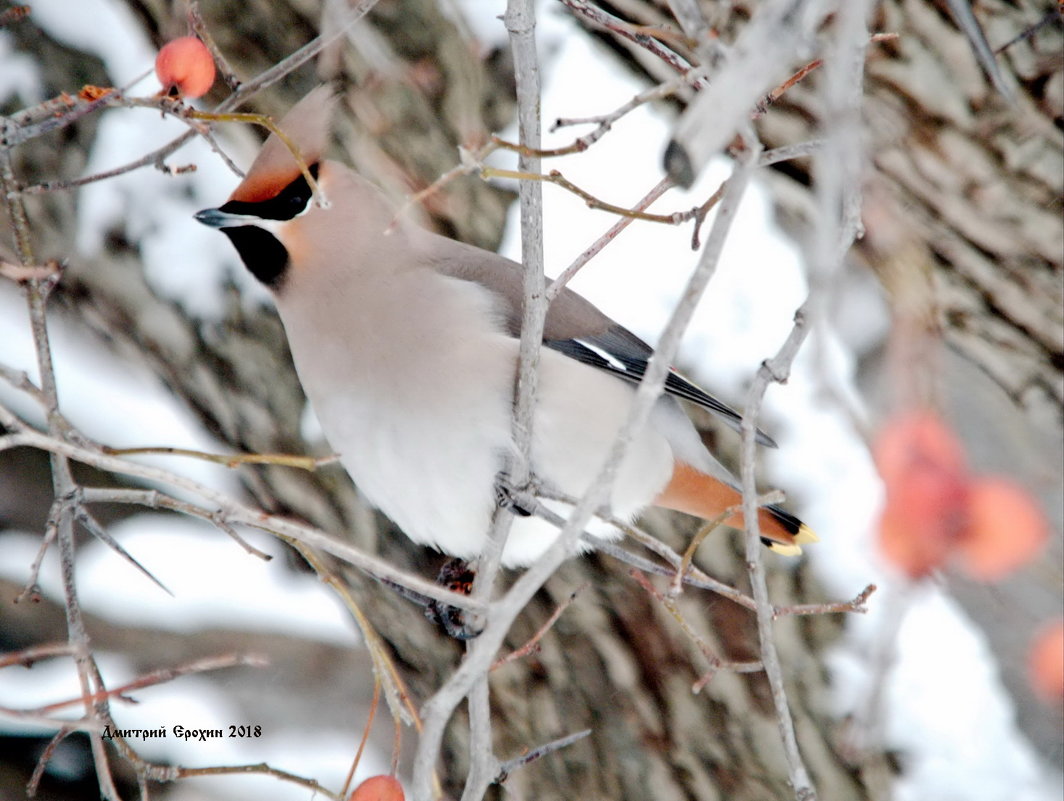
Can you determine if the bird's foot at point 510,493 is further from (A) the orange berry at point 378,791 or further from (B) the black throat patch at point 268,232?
(B) the black throat patch at point 268,232

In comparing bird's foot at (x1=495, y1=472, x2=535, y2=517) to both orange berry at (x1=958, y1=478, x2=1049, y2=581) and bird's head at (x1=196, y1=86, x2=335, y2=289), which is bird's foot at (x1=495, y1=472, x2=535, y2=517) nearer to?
bird's head at (x1=196, y1=86, x2=335, y2=289)

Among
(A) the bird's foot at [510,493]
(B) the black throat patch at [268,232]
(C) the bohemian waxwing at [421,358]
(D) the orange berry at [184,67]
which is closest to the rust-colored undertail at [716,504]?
(C) the bohemian waxwing at [421,358]

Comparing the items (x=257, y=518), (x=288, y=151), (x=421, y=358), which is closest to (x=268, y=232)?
(x=288, y=151)

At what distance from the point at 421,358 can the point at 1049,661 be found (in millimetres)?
1215

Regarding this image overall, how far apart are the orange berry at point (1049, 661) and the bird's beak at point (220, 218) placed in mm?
1623

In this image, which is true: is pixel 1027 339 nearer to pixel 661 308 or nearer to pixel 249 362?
pixel 661 308

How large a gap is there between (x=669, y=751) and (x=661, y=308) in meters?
1.06

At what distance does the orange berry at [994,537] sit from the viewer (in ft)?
3.72

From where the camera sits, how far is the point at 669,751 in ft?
8.50

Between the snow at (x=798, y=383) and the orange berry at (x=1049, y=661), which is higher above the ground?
the snow at (x=798, y=383)

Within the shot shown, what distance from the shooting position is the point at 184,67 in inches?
67.8

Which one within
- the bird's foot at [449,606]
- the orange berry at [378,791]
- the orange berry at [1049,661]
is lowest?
the orange berry at [378,791]

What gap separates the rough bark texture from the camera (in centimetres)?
241

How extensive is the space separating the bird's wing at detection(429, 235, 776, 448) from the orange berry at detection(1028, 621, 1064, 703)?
23.2 inches
